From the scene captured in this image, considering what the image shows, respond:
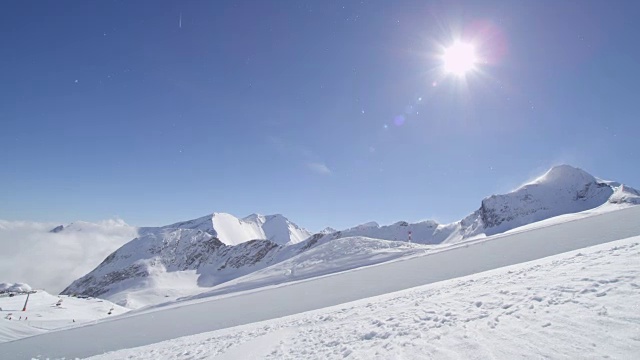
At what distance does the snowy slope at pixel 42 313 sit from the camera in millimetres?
38412

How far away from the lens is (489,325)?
284 inches

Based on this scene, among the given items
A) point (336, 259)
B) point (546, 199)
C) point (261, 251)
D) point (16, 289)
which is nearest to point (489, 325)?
point (336, 259)

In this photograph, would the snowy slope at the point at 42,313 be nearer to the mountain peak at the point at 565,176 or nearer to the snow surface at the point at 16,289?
the snow surface at the point at 16,289

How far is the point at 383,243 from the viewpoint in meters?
49.9

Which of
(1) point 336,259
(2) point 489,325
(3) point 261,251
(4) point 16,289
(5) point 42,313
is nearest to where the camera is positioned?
(2) point 489,325

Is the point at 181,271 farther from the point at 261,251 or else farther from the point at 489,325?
the point at 489,325

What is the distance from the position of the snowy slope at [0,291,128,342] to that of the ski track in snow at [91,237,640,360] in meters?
40.0

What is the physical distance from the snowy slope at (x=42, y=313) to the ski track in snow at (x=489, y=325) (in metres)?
40.0

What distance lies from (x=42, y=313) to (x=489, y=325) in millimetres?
72360

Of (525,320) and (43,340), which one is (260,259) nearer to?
(43,340)

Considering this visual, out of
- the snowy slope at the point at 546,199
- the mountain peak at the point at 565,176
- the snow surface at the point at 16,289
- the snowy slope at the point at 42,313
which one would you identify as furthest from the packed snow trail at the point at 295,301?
the mountain peak at the point at 565,176

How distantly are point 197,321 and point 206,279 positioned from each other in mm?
158714

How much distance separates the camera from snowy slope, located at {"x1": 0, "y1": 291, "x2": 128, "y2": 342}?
38412 mm

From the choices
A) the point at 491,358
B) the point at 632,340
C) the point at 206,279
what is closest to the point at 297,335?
the point at 491,358
